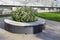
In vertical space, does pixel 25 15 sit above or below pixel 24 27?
above

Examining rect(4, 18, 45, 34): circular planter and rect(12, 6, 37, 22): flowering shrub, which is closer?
rect(4, 18, 45, 34): circular planter

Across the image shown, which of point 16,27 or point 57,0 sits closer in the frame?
point 16,27

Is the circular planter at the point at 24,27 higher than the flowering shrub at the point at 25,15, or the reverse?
the flowering shrub at the point at 25,15

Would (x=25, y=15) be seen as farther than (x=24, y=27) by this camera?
Yes

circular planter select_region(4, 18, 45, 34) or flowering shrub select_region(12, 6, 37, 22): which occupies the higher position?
flowering shrub select_region(12, 6, 37, 22)

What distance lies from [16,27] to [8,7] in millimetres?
6179

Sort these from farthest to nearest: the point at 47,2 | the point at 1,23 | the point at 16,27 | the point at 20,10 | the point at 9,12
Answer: the point at 47,2, the point at 9,12, the point at 1,23, the point at 20,10, the point at 16,27

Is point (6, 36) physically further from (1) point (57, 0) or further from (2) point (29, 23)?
(1) point (57, 0)

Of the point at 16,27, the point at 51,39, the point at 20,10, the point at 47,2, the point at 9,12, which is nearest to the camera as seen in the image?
the point at 51,39

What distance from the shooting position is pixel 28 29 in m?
6.35

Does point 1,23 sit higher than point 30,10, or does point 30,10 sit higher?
point 30,10

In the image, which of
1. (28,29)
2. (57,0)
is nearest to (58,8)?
(57,0)

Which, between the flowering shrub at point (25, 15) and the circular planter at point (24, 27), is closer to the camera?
the circular planter at point (24, 27)

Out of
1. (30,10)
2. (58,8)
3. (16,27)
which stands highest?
(30,10)
